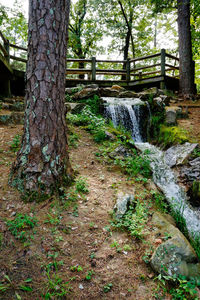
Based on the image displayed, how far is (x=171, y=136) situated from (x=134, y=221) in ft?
12.3

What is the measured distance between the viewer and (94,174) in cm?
346

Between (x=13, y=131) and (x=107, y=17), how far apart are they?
13407mm

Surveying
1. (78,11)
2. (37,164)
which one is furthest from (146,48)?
(37,164)

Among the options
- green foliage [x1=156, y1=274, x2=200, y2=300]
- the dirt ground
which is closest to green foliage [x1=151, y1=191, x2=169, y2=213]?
the dirt ground

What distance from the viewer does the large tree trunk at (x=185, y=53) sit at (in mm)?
8555

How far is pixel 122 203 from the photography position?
104 inches

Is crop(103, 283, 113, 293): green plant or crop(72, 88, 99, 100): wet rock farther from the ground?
crop(72, 88, 99, 100): wet rock

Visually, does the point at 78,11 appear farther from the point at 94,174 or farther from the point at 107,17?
the point at 94,174

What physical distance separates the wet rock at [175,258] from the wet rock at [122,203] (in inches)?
22.9

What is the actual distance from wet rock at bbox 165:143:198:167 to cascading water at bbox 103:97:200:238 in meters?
0.13

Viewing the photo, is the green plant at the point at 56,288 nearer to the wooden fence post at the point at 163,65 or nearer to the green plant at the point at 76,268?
the green plant at the point at 76,268

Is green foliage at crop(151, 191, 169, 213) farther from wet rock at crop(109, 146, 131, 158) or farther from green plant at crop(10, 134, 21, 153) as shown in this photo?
green plant at crop(10, 134, 21, 153)

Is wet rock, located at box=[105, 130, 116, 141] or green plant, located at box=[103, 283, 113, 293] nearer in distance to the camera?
green plant, located at box=[103, 283, 113, 293]

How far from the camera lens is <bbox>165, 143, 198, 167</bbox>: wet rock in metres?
4.58
